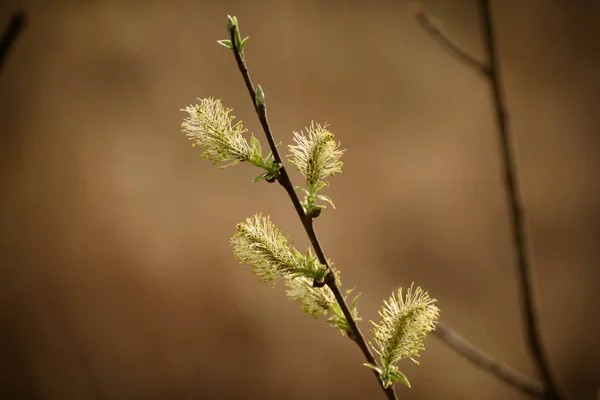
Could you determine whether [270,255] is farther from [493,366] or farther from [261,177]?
Result: [493,366]

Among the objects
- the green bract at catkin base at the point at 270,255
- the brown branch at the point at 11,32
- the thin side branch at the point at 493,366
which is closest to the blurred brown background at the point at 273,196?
the thin side branch at the point at 493,366

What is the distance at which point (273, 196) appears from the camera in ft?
8.15

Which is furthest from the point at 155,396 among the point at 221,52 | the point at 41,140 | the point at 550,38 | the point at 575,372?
the point at 550,38

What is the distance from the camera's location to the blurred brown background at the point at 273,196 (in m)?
2.16

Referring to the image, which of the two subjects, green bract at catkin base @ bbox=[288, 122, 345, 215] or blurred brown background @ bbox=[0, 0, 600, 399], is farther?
blurred brown background @ bbox=[0, 0, 600, 399]

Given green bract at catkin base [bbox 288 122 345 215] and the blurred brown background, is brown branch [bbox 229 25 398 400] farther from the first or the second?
the blurred brown background

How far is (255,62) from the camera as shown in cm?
249

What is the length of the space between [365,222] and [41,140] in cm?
186

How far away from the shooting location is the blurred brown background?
85.0 inches

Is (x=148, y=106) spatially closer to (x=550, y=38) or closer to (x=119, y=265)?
(x=119, y=265)

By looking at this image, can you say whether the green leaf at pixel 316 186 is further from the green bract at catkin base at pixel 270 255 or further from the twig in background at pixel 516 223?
the twig in background at pixel 516 223

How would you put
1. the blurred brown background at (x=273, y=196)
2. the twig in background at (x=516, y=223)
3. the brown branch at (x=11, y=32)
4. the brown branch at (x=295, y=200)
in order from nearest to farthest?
the brown branch at (x=295, y=200) < the brown branch at (x=11, y=32) < the twig in background at (x=516, y=223) < the blurred brown background at (x=273, y=196)

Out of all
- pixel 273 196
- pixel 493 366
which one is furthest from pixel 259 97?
pixel 273 196

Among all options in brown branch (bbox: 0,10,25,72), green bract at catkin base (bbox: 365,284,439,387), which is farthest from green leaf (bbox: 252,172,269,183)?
brown branch (bbox: 0,10,25,72)
